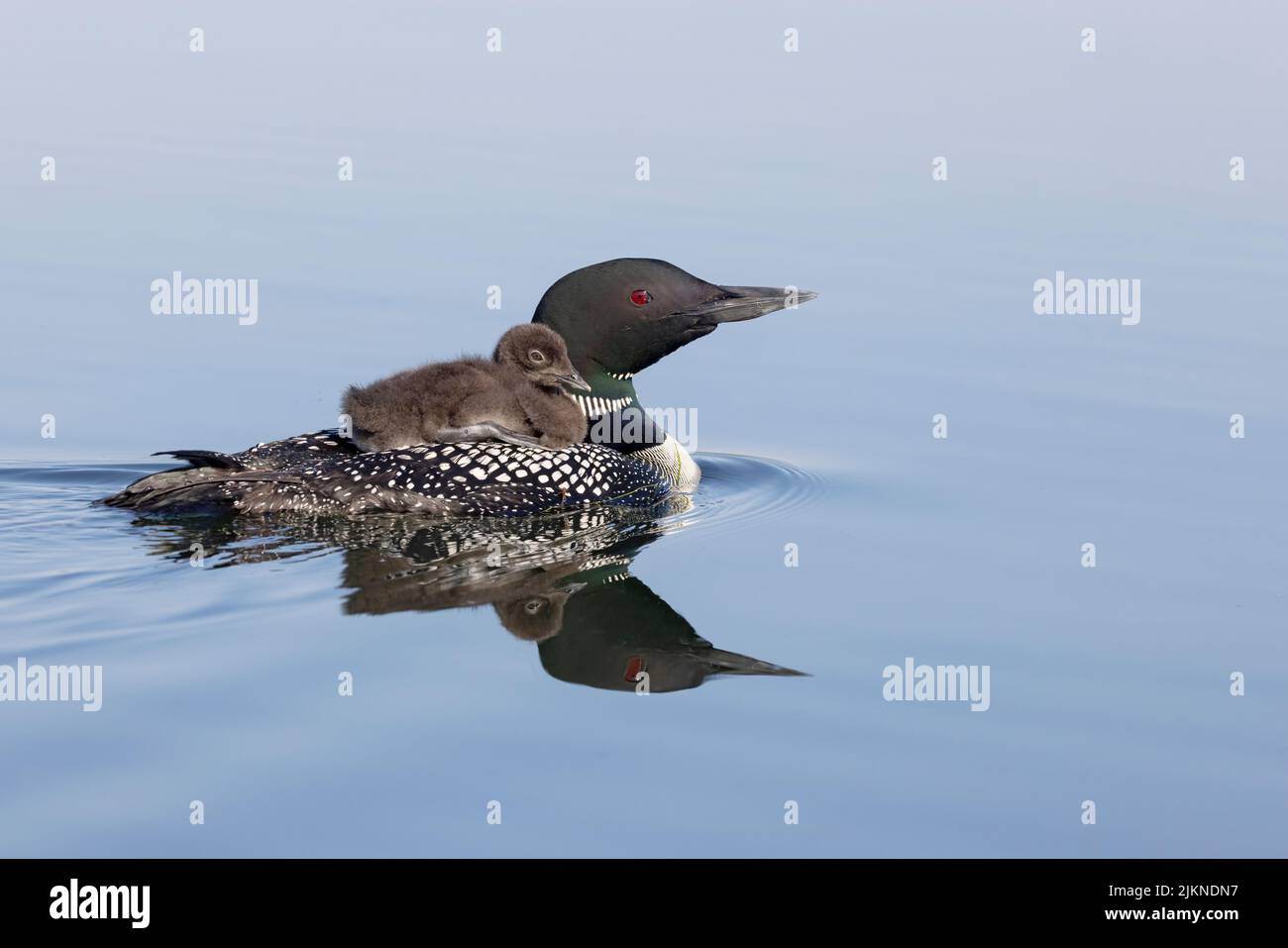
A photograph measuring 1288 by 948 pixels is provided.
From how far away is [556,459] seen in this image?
6371 millimetres

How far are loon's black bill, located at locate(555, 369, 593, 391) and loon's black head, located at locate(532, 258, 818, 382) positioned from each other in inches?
9.3

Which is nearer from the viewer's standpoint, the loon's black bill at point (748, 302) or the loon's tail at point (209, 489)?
the loon's tail at point (209, 489)

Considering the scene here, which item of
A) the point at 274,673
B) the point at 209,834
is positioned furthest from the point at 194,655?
the point at 209,834

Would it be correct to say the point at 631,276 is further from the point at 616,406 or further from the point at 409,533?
the point at 409,533

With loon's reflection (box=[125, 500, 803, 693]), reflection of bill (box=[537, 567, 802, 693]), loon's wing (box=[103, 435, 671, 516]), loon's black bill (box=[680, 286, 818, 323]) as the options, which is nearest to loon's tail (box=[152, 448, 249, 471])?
loon's wing (box=[103, 435, 671, 516])

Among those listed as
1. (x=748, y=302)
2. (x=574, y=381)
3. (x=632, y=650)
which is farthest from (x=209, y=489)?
(x=748, y=302)

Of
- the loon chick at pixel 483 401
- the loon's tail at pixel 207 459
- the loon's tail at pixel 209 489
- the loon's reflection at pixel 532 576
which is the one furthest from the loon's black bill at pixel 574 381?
the loon's tail at pixel 207 459

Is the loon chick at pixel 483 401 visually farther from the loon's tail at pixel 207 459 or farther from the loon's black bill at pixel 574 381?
the loon's tail at pixel 207 459

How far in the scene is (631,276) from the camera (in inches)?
267

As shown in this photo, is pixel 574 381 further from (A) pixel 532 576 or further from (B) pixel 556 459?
(A) pixel 532 576

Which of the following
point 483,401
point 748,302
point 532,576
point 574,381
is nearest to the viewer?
point 532,576

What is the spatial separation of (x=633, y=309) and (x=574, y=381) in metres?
0.42

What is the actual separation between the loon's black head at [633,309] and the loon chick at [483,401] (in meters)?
0.22

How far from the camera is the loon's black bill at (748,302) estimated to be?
692 centimetres
